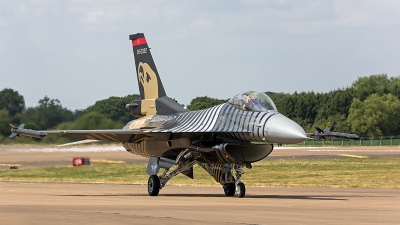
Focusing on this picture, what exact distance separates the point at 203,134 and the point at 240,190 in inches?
71.4

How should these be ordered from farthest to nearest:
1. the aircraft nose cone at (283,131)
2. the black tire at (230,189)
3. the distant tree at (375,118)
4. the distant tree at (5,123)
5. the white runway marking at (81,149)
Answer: the distant tree at (375,118) < the distant tree at (5,123) < the white runway marking at (81,149) < the black tire at (230,189) < the aircraft nose cone at (283,131)

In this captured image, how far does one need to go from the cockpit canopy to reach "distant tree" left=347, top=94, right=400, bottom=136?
73.9 metres

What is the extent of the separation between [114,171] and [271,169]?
753cm

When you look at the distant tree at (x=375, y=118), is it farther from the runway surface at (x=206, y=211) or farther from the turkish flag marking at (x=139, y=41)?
the runway surface at (x=206, y=211)

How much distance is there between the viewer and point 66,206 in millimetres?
17391

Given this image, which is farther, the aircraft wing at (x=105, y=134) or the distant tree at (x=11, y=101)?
the distant tree at (x=11, y=101)

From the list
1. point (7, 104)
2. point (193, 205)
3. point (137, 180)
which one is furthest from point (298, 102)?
point (193, 205)

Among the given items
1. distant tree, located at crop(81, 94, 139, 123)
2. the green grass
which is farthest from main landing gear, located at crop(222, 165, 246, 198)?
distant tree, located at crop(81, 94, 139, 123)

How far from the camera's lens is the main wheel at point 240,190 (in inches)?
845

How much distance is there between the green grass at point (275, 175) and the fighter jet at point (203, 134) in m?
6.38

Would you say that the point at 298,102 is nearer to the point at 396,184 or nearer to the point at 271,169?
the point at 271,169

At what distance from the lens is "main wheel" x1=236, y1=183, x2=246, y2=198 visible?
70.4 ft

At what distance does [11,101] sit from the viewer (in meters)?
47.1

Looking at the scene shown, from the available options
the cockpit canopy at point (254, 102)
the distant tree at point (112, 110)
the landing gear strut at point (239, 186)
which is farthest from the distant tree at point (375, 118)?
the cockpit canopy at point (254, 102)
